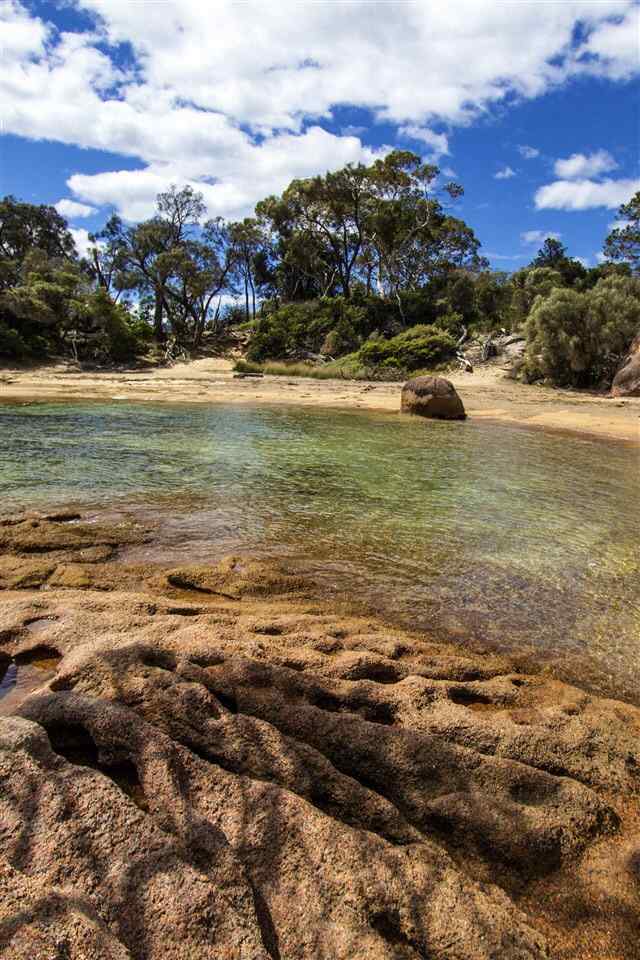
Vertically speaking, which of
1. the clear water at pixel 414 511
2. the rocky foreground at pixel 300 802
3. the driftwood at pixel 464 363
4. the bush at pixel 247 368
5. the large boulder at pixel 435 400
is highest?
the driftwood at pixel 464 363

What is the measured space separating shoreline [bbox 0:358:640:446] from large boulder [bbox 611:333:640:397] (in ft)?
2.52

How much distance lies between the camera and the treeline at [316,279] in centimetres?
3134

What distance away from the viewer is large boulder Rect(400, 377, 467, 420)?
16.8 metres

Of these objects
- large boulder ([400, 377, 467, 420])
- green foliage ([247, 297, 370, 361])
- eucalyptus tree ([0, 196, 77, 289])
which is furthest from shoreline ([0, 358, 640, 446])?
eucalyptus tree ([0, 196, 77, 289])

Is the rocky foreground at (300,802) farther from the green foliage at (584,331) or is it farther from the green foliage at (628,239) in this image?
the green foliage at (628,239)

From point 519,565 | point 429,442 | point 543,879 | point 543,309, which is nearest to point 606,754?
point 543,879

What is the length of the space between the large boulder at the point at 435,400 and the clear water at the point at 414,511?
3.20 meters

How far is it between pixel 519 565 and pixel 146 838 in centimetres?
440

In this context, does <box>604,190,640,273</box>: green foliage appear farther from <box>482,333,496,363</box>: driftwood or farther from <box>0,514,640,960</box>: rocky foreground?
<box>0,514,640,960</box>: rocky foreground

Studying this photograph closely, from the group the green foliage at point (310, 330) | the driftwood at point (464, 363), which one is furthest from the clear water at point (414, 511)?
the green foliage at point (310, 330)

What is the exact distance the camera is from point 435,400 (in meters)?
16.8

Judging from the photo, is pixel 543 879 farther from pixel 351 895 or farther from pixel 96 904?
pixel 96 904

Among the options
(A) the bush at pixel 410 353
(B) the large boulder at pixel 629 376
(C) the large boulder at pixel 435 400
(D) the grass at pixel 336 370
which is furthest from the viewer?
(A) the bush at pixel 410 353

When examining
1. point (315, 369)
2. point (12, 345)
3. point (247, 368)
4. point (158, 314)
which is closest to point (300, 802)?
point (315, 369)
